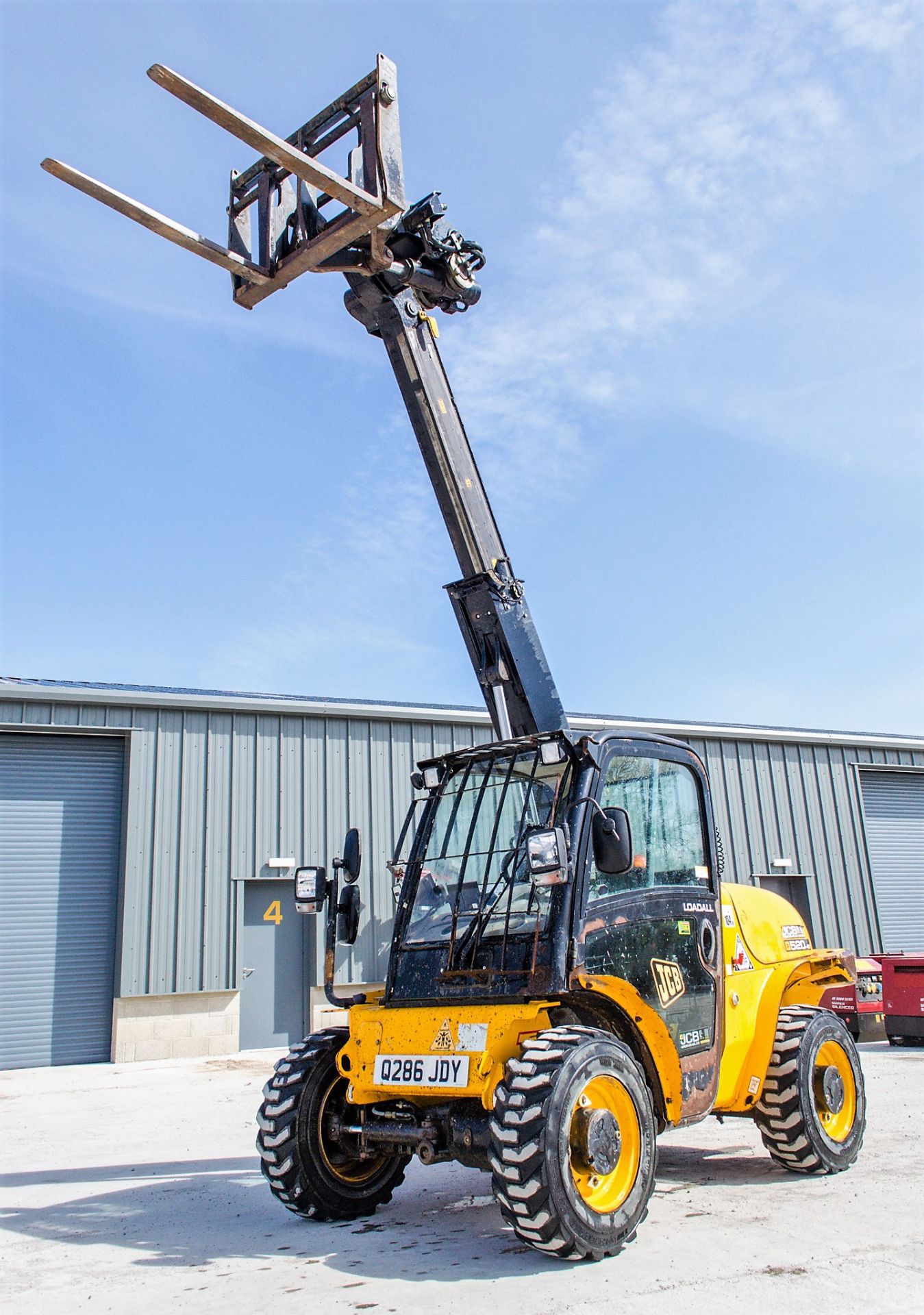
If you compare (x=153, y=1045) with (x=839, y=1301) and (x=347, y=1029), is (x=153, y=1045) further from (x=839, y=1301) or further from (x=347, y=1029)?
(x=839, y=1301)

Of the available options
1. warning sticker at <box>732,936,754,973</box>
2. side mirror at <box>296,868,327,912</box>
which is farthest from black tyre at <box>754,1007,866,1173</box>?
side mirror at <box>296,868,327,912</box>

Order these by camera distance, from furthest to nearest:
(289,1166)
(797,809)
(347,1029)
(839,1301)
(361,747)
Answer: (797,809), (361,747), (347,1029), (289,1166), (839,1301)

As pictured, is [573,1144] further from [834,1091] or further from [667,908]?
[834,1091]

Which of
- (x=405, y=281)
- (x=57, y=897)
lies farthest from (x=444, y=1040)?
(x=57, y=897)

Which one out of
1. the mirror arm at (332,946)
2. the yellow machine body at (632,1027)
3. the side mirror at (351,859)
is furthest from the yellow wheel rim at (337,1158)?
the side mirror at (351,859)

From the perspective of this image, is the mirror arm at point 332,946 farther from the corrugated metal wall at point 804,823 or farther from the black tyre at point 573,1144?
the corrugated metal wall at point 804,823

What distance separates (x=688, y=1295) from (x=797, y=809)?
18.9 metres

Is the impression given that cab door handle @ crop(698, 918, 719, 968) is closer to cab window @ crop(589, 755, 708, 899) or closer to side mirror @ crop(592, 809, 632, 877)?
cab window @ crop(589, 755, 708, 899)

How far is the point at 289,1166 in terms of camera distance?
5.60 metres

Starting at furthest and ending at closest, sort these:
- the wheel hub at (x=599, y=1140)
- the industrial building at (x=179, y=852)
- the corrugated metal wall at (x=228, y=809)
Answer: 1. the corrugated metal wall at (x=228, y=809)
2. the industrial building at (x=179, y=852)
3. the wheel hub at (x=599, y=1140)

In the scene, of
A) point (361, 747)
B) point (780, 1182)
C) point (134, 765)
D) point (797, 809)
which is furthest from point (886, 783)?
point (780, 1182)

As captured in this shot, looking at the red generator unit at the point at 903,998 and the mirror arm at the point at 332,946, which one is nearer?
the mirror arm at the point at 332,946

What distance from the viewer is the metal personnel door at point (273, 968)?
16.7m

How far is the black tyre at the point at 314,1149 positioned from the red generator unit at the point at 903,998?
423 inches
